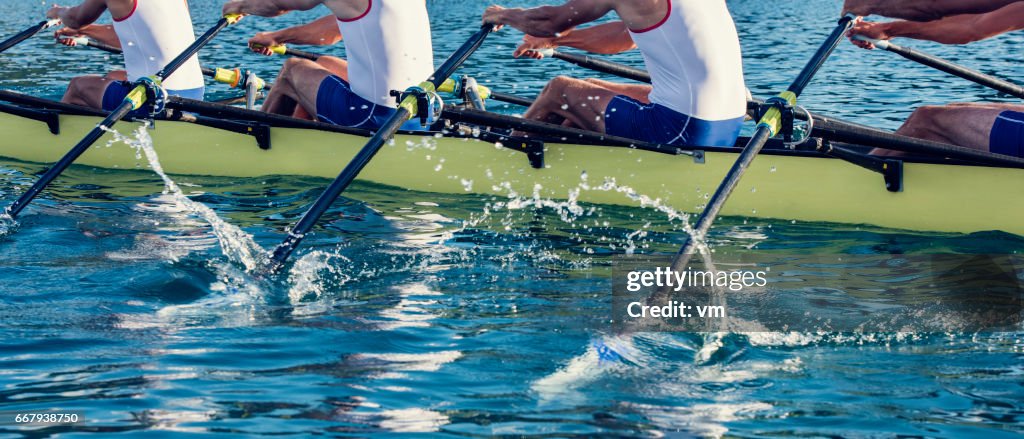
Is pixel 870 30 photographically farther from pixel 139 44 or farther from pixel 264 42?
pixel 139 44

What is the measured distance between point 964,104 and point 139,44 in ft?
20.4

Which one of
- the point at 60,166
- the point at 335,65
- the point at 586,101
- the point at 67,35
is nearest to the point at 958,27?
the point at 586,101

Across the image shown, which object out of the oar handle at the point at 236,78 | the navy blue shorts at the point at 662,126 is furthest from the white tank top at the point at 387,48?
the oar handle at the point at 236,78

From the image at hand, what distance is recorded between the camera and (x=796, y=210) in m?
Answer: 6.83

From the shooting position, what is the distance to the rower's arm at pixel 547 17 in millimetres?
6852

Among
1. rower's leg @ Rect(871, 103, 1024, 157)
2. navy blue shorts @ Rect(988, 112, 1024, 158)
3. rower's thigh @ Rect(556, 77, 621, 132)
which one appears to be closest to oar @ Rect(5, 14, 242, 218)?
rower's thigh @ Rect(556, 77, 621, 132)

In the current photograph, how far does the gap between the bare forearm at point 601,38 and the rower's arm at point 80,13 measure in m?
3.96

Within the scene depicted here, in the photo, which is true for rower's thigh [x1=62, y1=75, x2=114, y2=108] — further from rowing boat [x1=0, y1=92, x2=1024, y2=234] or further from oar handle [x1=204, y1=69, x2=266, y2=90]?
oar handle [x1=204, y1=69, x2=266, y2=90]

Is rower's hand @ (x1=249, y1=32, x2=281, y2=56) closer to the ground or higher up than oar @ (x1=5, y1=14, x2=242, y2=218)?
higher up

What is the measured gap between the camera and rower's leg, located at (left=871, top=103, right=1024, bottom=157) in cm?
624

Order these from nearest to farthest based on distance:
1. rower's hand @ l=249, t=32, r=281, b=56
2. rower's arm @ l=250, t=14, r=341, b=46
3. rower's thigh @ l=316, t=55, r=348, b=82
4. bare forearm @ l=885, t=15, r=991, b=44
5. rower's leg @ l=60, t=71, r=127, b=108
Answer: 1. bare forearm @ l=885, t=15, r=991, b=44
2. rower's thigh @ l=316, t=55, r=348, b=82
3. rower's arm @ l=250, t=14, r=341, b=46
4. rower's hand @ l=249, t=32, r=281, b=56
5. rower's leg @ l=60, t=71, r=127, b=108

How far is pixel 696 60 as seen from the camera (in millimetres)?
6539

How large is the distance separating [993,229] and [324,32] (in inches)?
210

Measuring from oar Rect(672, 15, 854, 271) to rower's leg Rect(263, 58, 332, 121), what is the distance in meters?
3.58
